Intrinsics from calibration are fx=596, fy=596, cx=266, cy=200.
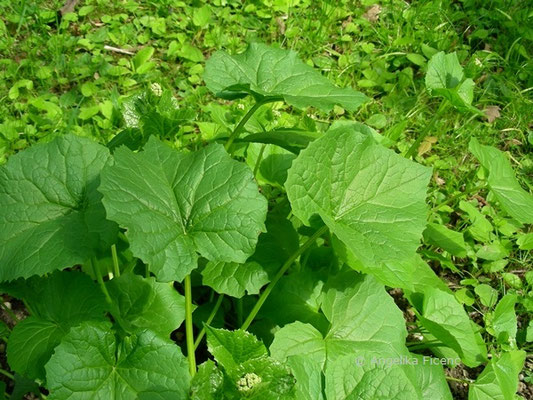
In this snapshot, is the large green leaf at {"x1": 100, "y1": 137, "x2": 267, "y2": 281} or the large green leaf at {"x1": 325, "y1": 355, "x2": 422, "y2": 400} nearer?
the large green leaf at {"x1": 100, "y1": 137, "x2": 267, "y2": 281}

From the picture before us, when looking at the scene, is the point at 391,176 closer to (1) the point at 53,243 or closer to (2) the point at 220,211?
(2) the point at 220,211

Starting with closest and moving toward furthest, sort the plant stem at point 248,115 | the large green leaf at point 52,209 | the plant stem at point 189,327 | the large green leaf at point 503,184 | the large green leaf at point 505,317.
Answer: the large green leaf at point 52,209, the plant stem at point 189,327, the plant stem at point 248,115, the large green leaf at point 503,184, the large green leaf at point 505,317

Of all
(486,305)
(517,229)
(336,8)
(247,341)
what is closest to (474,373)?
(486,305)

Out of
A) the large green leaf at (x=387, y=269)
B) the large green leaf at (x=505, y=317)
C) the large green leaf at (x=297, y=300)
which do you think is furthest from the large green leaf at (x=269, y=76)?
the large green leaf at (x=505, y=317)

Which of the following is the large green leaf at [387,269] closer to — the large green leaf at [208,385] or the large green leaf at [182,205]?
the large green leaf at [182,205]

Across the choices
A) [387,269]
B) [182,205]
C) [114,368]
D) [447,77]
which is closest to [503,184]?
[447,77]

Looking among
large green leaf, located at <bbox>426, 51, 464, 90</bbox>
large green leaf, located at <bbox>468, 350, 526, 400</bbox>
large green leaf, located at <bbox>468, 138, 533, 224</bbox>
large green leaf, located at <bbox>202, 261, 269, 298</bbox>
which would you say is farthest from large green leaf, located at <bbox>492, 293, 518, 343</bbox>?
large green leaf, located at <bbox>202, 261, 269, 298</bbox>

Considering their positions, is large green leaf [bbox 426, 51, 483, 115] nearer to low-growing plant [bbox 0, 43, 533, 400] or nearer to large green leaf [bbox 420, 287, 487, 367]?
low-growing plant [bbox 0, 43, 533, 400]
